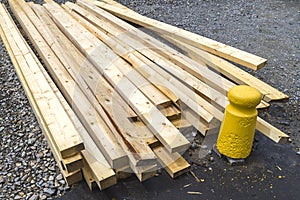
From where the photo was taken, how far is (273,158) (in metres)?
2.96

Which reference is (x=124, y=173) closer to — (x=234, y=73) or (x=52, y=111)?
(x=52, y=111)

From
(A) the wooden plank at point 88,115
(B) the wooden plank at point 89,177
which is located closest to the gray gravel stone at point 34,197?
(B) the wooden plank at point 89,177

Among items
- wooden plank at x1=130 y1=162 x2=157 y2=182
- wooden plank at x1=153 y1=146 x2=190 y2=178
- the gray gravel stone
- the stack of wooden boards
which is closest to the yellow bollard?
the stack of wooden boards

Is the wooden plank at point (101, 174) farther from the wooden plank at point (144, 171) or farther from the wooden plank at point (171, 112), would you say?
the wooden plank at point (171, 112)

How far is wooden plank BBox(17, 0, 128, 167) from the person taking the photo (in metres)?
2.49

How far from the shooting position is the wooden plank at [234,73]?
3225 mm

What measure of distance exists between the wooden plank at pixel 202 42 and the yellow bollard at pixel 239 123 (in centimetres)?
62

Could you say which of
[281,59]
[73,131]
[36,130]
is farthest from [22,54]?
[281,59]

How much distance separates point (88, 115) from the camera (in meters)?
2.86

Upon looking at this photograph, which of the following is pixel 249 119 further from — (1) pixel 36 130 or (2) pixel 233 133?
(1) pixel 36 130

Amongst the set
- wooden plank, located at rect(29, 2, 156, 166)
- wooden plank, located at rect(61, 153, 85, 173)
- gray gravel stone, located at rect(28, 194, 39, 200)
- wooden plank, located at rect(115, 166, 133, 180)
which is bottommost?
gray gravel stone, located at rect(28, 194, 39, 200)

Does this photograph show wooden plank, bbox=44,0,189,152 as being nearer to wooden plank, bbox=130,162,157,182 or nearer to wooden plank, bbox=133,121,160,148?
wooden plank, bbox=133,121,160,148

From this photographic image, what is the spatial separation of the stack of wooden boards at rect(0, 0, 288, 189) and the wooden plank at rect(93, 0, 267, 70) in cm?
1

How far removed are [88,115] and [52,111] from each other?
0.33m
